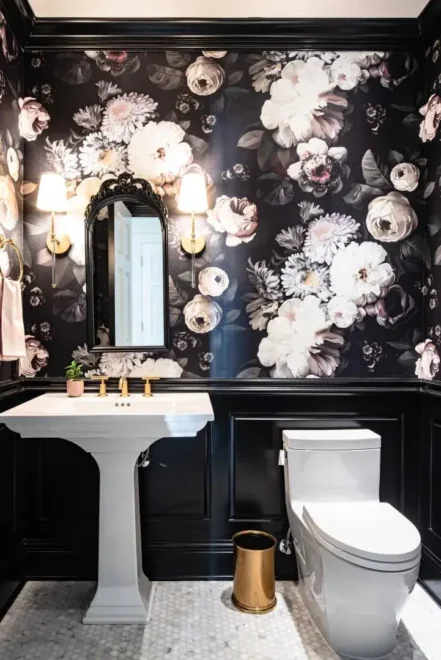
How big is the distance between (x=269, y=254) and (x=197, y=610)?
5.16 feet

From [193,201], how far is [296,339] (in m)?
0.80

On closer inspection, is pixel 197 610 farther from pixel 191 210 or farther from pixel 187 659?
pixel 191 210

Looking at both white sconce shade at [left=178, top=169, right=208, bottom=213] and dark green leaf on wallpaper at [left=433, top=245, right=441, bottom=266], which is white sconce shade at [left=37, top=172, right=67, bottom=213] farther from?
dark green leaf on wallpaper at [left=433, top=245, right=441, bottom=266]

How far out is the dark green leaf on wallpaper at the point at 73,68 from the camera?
226 cm

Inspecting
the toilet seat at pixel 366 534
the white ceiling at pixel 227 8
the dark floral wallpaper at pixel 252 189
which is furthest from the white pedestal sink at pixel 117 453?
the white ceiling at pixel 227 8

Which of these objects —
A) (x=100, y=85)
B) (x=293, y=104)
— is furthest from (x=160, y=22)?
(x=293, y=104)

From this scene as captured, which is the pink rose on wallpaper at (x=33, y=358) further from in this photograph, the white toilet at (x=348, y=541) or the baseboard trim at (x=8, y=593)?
the white toilet at (x=348, y=541)

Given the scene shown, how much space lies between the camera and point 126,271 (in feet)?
7.44

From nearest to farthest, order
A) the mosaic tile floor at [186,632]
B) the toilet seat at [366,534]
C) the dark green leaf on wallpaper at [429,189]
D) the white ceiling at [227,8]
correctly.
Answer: the toilet seat at [366,534] < the mosaic tile floor at [186,632] < the white ceiling at [227,8] < the dark green leaf on wallpaper at [429,189]

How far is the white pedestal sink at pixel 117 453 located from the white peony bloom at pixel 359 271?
A: 86 cm

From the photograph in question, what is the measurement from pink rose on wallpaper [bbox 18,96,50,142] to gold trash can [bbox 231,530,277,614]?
209 centimetres

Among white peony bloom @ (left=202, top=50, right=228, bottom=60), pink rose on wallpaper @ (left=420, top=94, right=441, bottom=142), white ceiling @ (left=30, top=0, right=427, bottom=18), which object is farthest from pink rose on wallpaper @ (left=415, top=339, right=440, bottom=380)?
white peony bloom @ (left=202, top=50, right=228, bottom=60)

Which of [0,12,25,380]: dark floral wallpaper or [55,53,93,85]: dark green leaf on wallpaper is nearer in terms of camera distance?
[0,12,25,380]: dark floral wallpaper

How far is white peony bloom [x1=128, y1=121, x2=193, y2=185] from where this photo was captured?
2258 mm
